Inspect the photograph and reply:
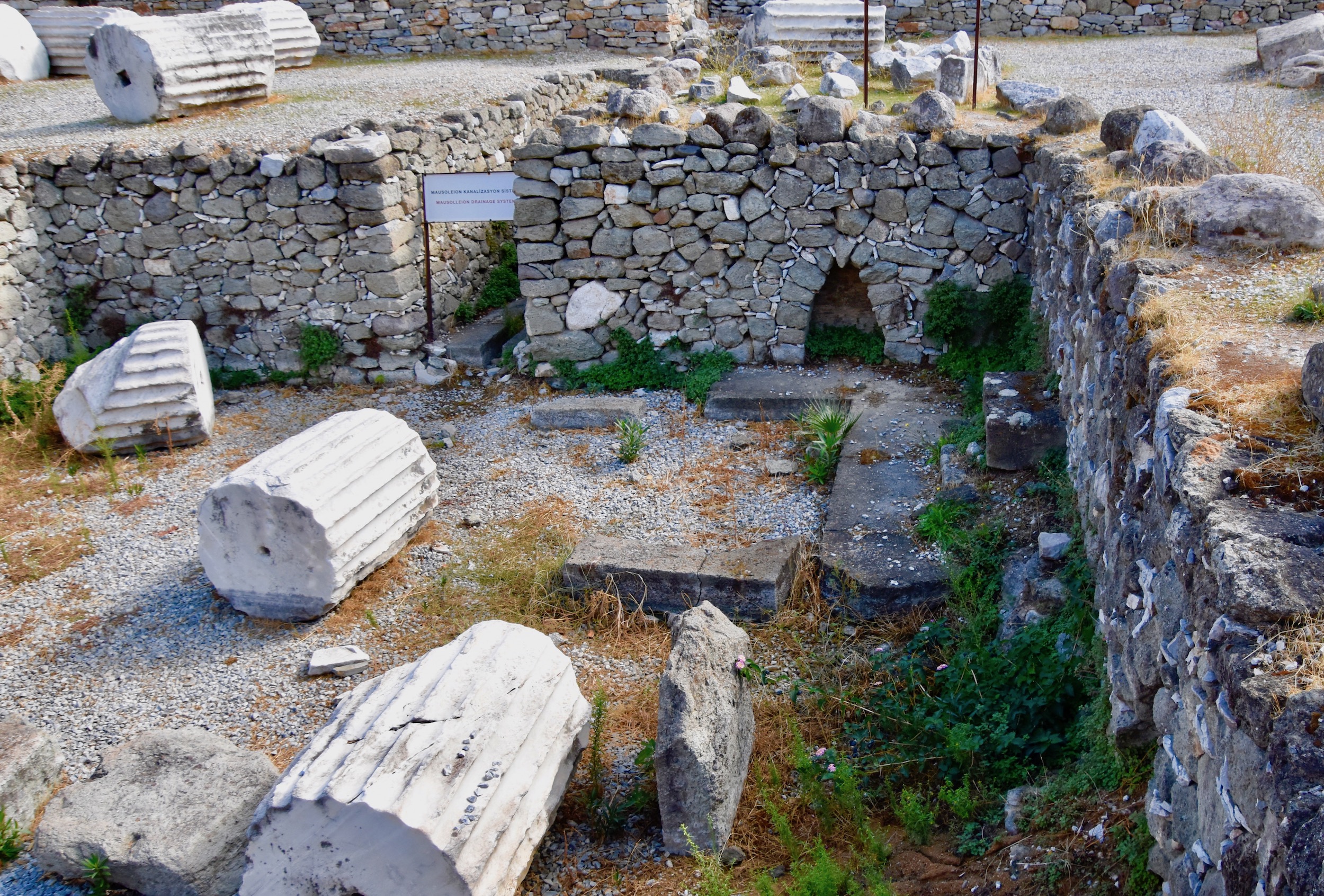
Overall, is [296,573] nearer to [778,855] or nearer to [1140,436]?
[778,855]

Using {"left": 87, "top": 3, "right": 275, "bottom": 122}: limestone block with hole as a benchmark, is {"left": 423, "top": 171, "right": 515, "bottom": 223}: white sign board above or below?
below

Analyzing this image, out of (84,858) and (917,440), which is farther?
(917,440)

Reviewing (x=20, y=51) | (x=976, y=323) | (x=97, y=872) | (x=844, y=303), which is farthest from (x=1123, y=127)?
(x=20, y=51)

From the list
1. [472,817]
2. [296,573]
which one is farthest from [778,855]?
[296,573]

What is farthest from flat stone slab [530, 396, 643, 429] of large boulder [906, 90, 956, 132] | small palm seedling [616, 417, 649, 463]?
large boulder [906, 90, 956, 132]

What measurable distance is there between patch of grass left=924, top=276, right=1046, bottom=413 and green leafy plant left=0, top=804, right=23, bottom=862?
21.7 ft

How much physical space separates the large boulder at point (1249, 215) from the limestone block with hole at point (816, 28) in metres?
7.65

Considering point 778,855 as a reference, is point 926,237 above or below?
above

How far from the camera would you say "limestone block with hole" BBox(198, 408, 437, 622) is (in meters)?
A: 5.61

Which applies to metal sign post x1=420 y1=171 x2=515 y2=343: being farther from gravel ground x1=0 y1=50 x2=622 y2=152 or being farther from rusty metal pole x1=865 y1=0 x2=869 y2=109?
rusty metal pole x1=865 y1=0 x2=869 y2=109

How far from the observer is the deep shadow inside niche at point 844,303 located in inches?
350

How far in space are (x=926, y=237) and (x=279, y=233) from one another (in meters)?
5.55

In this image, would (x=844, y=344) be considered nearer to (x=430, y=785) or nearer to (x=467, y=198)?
(x=467, y=198)

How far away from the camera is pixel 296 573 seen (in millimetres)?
5723
